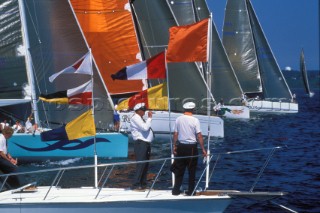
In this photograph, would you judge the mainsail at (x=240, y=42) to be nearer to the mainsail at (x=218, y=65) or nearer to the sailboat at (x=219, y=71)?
the sailboat at (x=219, y=71)

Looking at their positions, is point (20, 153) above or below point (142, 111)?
below

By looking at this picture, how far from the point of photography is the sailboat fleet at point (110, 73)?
16.7 metres

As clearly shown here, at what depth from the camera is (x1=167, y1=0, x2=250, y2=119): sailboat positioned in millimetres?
51656

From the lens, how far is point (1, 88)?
27.7 m

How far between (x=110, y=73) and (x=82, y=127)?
1986 cm

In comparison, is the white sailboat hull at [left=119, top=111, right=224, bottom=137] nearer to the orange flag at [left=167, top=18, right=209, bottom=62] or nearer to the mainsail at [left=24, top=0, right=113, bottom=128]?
the mainsail at [left=24, top=0, right=113, bottom=128]

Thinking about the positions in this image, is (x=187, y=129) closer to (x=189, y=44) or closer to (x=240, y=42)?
(x=189, y=44)

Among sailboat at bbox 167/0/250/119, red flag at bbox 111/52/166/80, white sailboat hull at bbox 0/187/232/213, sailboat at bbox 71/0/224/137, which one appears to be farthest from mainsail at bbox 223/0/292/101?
white sailboat hull at bbox 0/187/232/213

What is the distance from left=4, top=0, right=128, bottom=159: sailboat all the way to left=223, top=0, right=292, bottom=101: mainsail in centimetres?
4233

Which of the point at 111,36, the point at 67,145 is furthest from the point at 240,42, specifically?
the point at 67,145

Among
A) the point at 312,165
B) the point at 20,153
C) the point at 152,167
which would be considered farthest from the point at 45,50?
the point at 312,165

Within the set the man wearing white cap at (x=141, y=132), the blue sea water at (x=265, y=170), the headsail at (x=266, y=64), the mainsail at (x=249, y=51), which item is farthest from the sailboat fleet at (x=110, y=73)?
the headsail at (x=266, y=64)

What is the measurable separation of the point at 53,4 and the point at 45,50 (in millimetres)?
2018

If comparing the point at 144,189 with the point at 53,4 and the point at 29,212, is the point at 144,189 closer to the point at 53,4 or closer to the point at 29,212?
the point at 29,212
